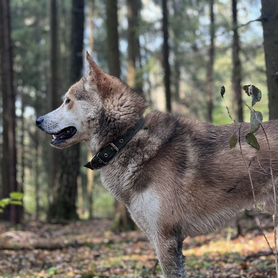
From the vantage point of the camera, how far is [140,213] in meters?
4.49

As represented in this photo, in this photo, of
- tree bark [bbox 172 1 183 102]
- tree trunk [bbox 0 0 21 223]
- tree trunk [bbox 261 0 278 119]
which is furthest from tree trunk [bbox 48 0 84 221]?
tree trunk [bbox 261 0 278 119]

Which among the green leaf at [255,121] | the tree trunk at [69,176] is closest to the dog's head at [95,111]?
the green leaf at [255,121]

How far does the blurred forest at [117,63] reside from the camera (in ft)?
41.1

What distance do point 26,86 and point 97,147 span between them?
22680mm

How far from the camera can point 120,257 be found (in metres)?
8.98

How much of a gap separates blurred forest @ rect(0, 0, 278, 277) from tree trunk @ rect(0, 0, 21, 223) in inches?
1.2

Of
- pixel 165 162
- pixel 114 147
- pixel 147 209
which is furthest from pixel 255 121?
pixel 114 147

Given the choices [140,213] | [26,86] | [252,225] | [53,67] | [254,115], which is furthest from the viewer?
[26,86]

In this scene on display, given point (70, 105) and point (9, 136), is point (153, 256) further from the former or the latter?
point (9, 136)

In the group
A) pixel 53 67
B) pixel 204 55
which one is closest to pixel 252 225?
pixel 53 67

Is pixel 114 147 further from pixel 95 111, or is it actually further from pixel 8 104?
pixel 8 104

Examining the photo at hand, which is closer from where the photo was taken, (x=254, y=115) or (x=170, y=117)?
(x=254, y=115)

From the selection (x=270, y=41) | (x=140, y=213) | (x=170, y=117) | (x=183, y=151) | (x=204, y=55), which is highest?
(x=204, y=55)

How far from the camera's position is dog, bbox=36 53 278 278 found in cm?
444
